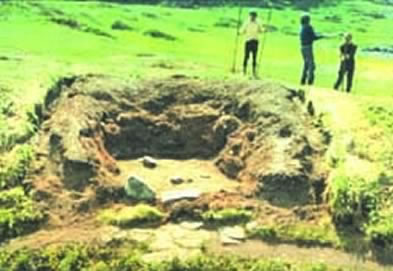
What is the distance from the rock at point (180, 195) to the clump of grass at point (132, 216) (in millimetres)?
330

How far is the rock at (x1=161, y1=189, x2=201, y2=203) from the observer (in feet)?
51.5

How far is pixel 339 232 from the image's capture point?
1495 centimetres

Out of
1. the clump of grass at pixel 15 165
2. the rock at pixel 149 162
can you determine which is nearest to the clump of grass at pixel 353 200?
the rock at pixel 149 162

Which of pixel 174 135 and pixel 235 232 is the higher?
pixel 174 135

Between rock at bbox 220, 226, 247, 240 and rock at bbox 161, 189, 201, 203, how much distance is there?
3.31 ft

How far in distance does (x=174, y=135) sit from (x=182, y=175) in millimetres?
1462

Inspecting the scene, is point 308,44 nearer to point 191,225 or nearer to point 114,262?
point 191,225

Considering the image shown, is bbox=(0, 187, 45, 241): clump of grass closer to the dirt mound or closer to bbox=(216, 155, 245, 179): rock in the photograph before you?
the dirt mound

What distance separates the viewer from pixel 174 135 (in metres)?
18.3

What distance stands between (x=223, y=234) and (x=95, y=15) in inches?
747

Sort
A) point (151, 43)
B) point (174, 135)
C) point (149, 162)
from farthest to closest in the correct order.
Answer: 1. point (151, 43)
2. point (174, 135)
3. point (149, 162)

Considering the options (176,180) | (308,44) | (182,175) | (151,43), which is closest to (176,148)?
(182,175)

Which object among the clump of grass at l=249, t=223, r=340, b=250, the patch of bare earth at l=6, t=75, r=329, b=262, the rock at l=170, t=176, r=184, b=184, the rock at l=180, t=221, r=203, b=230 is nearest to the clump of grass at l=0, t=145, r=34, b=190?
the patch of bare earth at l=6, t=75, r=329, b=262

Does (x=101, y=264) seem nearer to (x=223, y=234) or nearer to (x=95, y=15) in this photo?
(x=223, y=234)
